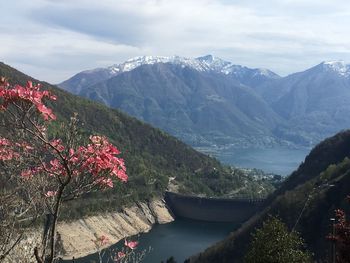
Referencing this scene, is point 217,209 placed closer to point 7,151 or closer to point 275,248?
point 275,248

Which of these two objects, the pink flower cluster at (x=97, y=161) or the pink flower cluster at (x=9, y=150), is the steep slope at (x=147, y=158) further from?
the pink flower cluster at (x=97, y=161)

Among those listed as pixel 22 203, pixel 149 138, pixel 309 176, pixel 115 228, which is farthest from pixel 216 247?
pixel 149 138

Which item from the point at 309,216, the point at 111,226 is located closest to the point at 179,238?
the point at 111,226

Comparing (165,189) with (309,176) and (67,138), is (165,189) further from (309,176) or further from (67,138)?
(67,138)

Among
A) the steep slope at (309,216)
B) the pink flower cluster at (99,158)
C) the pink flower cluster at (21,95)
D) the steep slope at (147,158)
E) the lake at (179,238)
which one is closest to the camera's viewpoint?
the pink flower cluster at (21,95)

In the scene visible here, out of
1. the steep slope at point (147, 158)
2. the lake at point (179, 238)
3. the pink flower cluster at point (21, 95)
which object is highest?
the pink flower cluster at point (21, 95)

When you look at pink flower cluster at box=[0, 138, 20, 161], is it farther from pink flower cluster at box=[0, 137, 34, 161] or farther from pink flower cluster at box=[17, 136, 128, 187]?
pink flower cluster at box=[17, 136, 128, 187]

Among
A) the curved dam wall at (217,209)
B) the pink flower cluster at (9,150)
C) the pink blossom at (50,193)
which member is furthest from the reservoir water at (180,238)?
the pink flower cluster at (9,150)
